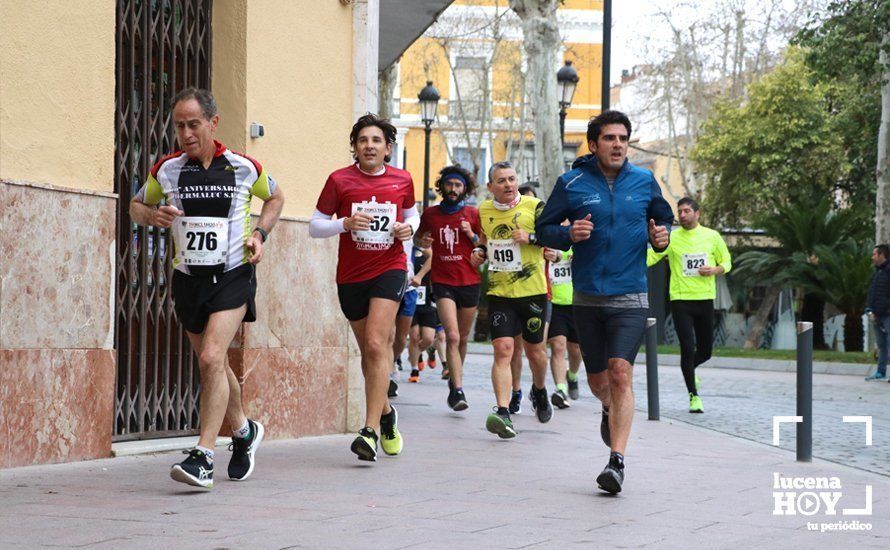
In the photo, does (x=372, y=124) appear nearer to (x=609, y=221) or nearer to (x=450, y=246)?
(x=609, y=221)

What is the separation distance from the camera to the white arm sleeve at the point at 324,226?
901cm

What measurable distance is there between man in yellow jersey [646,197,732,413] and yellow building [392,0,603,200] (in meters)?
34.0

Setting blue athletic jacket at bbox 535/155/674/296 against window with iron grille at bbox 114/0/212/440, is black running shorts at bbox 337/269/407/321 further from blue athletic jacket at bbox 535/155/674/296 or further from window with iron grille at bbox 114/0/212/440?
window with iron grille at bbox 114/0/212/440

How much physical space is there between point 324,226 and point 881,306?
14864 millimetres

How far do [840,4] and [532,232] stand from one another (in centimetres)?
1632

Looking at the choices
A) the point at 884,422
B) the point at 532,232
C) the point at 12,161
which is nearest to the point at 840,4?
the point at 884,422

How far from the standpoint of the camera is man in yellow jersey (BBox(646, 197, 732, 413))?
1434 centimetres

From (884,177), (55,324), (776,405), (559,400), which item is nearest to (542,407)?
(559,400)

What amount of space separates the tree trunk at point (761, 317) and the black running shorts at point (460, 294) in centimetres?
2327

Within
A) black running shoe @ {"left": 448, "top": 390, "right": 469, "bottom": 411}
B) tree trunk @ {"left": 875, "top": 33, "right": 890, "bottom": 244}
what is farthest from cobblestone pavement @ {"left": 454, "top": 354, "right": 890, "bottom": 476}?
tree trunk @ {"left": 875, "top": 33, "right": 890, "bottom": 244}

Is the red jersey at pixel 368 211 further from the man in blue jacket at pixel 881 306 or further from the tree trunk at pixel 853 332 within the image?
the tree trunk at pixel 853 332

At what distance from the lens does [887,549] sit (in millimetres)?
6133

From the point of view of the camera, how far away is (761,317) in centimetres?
3538

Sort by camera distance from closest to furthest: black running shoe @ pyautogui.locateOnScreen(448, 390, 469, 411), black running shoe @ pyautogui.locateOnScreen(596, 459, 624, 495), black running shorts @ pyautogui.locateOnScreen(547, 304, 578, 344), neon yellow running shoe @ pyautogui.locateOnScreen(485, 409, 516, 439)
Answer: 1. black running shoe @ pyautogui.locateOnScreen(596, 459, 624, 495)
2. neon yellow running shoe @ pyautogui.locateOnScreen(485, 409, 516, 439)
3. black running shoe @ pyautogui.locateOnScreen(448, 390, 469, 411)
4. black running shorts @ pyautogui.locateOnScreen(547, 304, 578, 344)
